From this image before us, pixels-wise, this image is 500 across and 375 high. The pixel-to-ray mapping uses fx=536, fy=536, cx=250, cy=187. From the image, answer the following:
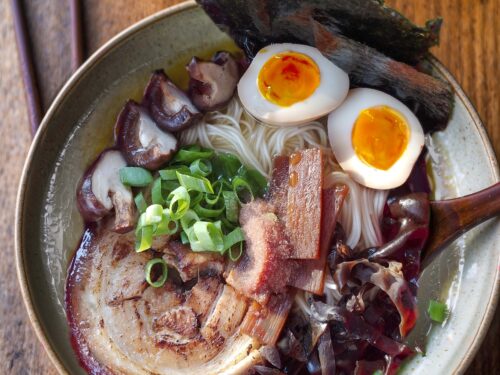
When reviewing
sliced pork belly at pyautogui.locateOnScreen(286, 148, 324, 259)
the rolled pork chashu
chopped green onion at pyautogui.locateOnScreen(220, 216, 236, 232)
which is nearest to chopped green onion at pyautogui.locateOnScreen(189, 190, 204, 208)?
chopped green onion at pyautogui.locateOnScreen(220, 216, 236, 232)

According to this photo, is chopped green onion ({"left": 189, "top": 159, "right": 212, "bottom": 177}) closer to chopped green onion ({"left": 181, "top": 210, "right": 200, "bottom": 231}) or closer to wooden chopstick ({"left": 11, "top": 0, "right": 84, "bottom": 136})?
chopped green onion ({"left": 181, "top": 210, "right": 200, "bottom": 231})

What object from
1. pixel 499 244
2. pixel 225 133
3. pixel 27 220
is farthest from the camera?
pixel 225 133

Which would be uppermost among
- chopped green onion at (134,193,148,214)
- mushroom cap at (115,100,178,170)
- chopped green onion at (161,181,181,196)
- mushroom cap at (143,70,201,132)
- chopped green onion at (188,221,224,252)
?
mushroom cap at (143,70,201,132)

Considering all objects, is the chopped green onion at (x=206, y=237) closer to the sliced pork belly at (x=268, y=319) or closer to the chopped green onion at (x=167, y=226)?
the chopped green onion at (x=167, y=226)

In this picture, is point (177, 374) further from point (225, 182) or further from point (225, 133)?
point (225, 133)

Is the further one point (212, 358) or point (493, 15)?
point (493, 15)

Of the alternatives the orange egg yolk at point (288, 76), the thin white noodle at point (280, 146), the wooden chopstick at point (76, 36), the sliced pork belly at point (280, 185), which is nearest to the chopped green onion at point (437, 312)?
the thin white noodle at point (280, 146)

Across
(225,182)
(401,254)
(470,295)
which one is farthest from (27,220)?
(470,295)
